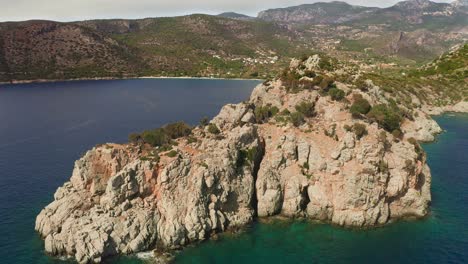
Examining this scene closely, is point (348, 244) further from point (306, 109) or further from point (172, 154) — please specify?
point (172, 154)

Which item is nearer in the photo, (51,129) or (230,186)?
(230,186)

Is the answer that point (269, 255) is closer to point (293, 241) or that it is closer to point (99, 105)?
point (293, 241)

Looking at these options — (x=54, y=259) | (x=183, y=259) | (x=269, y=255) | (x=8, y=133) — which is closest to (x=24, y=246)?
(x=54, y=259)

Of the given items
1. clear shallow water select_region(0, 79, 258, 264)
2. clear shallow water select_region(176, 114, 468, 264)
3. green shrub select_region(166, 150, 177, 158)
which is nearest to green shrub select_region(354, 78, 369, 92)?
clear shallow water select_region(176, 114, 468, 264)

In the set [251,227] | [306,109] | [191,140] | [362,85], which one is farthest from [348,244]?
[362,85]

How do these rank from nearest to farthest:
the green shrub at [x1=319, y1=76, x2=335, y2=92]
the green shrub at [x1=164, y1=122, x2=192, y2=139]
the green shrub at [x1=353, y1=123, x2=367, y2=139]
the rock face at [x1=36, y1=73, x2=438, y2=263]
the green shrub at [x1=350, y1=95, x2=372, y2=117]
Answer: the rock face at [x1=36, y1=73, x2=438, y2=263] < the green shrub at [x1=353, y1=123, x2=367, y2=139] < the green shrub at [x1=164, y1=122, x2=192, y2=139] < the green shrub at [x1=350, y1=95, x2=372, y2=117] < the green shrub at [x1=319, y1=76, x2=335, y2=92]

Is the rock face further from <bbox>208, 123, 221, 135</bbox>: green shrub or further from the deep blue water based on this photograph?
the deep blue water

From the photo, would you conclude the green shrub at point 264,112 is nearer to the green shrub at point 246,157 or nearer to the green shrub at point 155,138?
the green shrub at point 246,157
